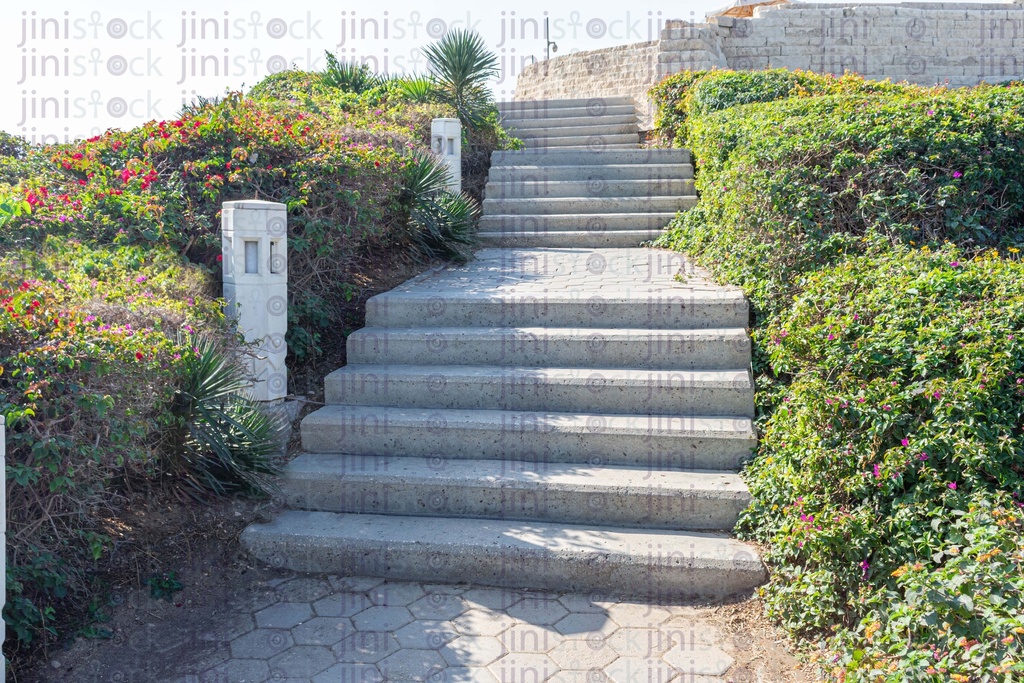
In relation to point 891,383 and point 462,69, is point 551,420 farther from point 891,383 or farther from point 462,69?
point 462,69

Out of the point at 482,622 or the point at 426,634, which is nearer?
the point at 426,634

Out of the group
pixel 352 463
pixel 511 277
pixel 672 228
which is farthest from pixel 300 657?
pixel 672 228

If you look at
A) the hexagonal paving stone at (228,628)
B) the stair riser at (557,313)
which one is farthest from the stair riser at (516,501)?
the stair riser at (557,313)

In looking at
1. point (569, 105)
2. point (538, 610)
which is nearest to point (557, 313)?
point (538, 610)

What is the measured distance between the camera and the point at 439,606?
3814 millimetres

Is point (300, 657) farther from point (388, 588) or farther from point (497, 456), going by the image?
point (497, 456)

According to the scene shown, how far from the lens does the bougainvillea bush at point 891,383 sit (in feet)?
9.14

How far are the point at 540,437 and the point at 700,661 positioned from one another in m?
1.63

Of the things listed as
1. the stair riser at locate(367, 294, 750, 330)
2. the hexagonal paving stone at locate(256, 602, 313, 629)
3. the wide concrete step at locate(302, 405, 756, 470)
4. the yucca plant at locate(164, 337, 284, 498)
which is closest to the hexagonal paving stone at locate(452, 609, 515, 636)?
the hexagonal paving stone at locate(256, 602, 313, 629)

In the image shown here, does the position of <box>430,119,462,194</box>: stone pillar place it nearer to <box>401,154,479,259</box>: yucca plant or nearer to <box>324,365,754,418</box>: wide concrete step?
<box>401,154,479,259</box>: yucca plant

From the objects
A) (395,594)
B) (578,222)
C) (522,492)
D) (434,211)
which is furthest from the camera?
(578,222)

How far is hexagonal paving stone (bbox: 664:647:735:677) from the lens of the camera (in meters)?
3.27

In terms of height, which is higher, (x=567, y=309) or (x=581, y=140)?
(x=581, y=140)

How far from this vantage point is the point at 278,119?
693 cm
